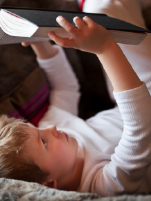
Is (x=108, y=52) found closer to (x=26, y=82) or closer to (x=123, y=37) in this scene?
(x=123, y=37)

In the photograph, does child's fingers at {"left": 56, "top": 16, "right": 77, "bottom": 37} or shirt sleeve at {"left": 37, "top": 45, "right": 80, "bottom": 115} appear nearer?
child's fingers at {"left": 56, "top": 16, "right": 77, "bottom": 37}

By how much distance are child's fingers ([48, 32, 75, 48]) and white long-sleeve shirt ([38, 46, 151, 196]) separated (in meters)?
0.20

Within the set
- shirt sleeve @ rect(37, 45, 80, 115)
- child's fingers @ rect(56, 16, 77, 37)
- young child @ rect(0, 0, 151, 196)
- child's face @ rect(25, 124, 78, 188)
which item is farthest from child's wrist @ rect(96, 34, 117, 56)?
shirt sleeve @ rect(37, 45, 80, 115)

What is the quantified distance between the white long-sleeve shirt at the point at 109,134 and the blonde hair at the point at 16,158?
0.62ft

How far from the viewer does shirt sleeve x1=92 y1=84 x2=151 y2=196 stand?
51cm

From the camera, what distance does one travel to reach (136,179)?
23.0 inches

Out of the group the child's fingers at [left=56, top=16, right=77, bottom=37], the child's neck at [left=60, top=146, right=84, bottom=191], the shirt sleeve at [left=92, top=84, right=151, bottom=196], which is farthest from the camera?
the child's neck at [left=60, top=146, right=84, bottom=191]

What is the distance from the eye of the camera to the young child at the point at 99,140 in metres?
0.50

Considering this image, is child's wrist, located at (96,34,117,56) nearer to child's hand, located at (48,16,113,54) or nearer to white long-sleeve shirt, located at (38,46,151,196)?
child's hand, located at (48,16,113,54)

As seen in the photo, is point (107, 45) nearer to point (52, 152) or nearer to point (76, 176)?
point (52, 152)

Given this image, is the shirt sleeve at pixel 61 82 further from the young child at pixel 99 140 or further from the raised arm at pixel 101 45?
the raised arm at pixel 101 45

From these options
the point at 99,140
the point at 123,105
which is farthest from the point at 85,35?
the point at 99,140

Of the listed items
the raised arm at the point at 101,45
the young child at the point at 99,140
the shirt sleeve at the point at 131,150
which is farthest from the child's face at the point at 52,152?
the raised arm at the point at 101,45

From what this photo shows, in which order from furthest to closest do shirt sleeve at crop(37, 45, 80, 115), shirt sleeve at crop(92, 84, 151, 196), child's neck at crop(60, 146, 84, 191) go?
shirt sleeve at crop(37, 45, 80, 115)
child's neck at crop(60, 146, 84, 191)
shirt sleeve at crop(92, 84, 151, 196)
